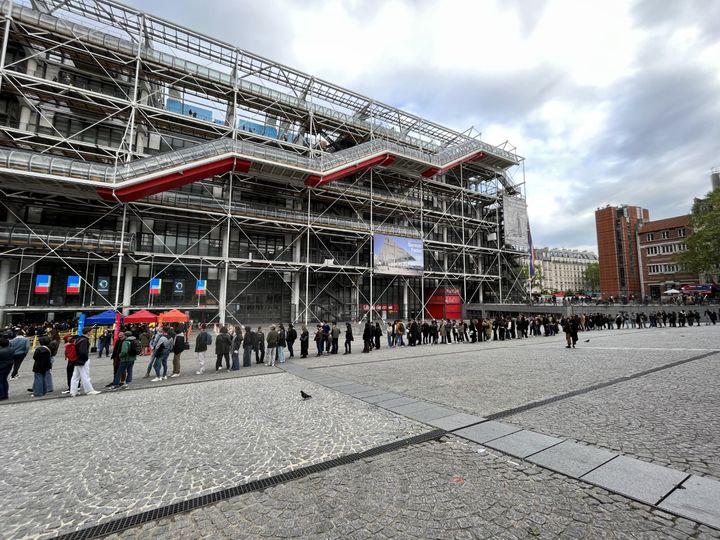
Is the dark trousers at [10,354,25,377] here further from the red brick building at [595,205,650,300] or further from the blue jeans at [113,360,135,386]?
the red brick building at [595,205,650,300]

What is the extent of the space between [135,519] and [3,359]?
7.49m

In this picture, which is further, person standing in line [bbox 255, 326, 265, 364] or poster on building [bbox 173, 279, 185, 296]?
poster on building [bbox 173, 279, 185, 296]

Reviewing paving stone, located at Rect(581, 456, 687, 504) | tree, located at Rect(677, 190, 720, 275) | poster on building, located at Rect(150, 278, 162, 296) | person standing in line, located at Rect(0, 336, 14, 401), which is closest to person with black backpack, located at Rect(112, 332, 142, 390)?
person standing in line, located at Rect(0, 336, 14, 401)

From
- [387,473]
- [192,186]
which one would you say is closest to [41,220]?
[192,186]

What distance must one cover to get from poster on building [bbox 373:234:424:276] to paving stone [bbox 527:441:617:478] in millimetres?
23337

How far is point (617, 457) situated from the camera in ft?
12.5

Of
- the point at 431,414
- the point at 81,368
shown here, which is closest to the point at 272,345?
the point at 81,368

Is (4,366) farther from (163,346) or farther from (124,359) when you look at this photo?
(163,346)

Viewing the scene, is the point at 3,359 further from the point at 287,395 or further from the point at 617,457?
the point at 617,457

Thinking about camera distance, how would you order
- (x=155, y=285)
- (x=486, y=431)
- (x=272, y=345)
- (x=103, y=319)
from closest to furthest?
(x=486, y=431) → (x=272, y=345) → (x=103, y=319) → (x=155, y=285)

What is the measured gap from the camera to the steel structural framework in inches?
712

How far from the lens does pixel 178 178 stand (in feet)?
62.5

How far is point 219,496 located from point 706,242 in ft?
178

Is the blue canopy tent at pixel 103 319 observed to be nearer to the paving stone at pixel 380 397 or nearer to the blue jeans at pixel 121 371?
the blue jeans at pixel 121 371
